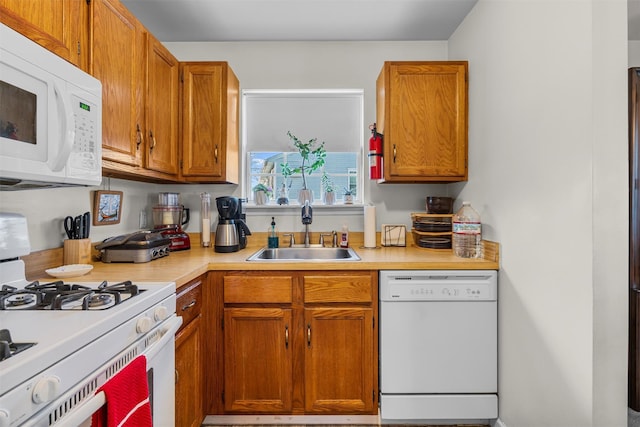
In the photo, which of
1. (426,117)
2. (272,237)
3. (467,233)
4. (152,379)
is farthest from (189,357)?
(426,117)

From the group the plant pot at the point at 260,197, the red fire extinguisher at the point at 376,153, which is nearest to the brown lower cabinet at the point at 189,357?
the plant pot at the point at 260,197

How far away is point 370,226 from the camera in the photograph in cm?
246

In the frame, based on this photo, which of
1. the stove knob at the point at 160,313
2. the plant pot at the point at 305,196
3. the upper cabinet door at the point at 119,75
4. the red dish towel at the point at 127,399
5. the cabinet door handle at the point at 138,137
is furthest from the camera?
the plant pot at the point at 305,196

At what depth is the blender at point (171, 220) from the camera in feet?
7.68

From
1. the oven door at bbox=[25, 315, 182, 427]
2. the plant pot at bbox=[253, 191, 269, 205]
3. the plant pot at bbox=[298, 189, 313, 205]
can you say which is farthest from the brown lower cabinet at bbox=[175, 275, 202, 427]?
the plant pot at bbox=[298, 189, 313, 205]

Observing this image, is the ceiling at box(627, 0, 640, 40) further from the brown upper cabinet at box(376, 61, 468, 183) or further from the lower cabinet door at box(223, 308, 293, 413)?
the lower cabinet door at box(223, 308, 293, 413)

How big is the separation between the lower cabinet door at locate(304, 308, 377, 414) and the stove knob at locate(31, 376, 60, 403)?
128cm

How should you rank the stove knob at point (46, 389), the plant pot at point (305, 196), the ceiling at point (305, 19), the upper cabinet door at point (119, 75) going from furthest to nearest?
1. the plant pot at point (305, 196)
2. the ceiling at point (305, 19)
3. the upper cabinet door at point (119, 75)
4. the stove knob at point (46, 389)

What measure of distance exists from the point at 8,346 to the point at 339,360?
1.50 meters

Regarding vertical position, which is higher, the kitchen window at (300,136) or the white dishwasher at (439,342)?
the kitchen window at (300,136)

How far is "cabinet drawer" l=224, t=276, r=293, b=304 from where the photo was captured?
1.90 meters

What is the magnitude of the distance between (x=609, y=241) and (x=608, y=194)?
0.17 m

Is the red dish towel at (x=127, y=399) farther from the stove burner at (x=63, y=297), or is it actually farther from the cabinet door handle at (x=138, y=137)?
the cabinet door handle at (x=138, y=137)

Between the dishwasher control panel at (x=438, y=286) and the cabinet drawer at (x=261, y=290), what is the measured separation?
1.71ft
